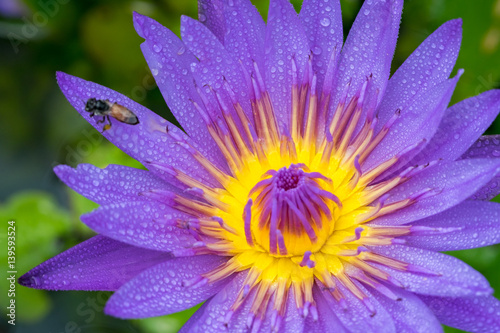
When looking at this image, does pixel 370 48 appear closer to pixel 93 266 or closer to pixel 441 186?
pixel 441 186

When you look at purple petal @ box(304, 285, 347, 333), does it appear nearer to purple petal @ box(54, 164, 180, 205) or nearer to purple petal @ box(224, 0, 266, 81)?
purple petal @ box(54, 164, 180, 205)

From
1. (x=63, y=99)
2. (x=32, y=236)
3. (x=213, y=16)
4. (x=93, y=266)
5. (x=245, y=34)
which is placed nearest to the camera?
(x=93, y=266)

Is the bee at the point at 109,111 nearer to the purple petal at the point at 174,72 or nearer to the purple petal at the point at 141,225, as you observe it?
the purple petal at the point at 174,72

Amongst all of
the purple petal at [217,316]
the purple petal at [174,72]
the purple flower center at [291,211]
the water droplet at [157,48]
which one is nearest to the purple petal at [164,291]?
the purple petal at [217,316]

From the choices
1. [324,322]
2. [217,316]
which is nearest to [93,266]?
[217,316]

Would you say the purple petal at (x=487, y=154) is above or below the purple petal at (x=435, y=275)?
above
